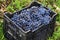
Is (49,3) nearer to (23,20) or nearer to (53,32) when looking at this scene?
(53,32)

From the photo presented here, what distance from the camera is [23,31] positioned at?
2.71 m

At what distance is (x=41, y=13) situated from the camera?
3092 mm

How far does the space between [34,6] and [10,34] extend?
2.19 feet

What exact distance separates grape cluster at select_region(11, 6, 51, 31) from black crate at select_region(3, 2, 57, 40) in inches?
3.5

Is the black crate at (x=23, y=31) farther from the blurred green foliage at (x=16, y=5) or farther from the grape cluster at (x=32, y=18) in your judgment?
the blurred green foliage at (x=16, y=5)

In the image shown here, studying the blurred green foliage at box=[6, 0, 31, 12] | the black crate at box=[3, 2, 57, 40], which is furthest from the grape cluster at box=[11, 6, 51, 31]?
the blurred green foliage at box=[6, 0, 31, 12]

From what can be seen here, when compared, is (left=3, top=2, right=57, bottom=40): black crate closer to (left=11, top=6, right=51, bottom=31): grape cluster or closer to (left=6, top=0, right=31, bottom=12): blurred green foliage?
(left=11, top=6, right=51, bottom=31): grape cluster

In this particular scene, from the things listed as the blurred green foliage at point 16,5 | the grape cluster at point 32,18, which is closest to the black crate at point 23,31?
the grape cluster at point 32,18

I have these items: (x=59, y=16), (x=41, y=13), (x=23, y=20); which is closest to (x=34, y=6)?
(x=41, y=13)

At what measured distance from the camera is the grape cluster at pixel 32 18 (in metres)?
2.91

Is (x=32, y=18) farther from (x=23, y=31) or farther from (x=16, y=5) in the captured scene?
(x=16, y=5)

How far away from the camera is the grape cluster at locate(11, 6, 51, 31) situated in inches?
115

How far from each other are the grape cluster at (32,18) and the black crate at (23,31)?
88mm

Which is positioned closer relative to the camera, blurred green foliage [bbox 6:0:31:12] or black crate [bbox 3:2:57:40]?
black crate [bbox 3:2:57:40]
